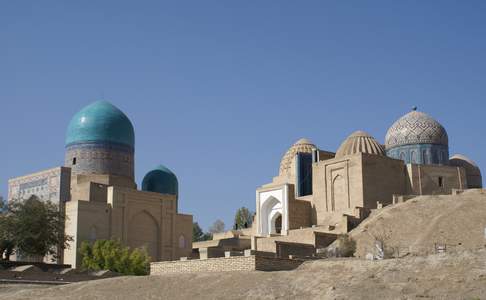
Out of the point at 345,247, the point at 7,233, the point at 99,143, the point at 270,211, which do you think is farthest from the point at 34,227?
the point at 270,211

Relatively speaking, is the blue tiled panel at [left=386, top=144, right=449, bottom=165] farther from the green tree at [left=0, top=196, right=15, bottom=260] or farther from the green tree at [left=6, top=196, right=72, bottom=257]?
the green tree at [left=0, top=196, right=15, bottom=260]

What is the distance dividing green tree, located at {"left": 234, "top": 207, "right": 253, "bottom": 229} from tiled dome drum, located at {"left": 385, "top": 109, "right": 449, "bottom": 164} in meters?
15.8

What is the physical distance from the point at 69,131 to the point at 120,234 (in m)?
7.70

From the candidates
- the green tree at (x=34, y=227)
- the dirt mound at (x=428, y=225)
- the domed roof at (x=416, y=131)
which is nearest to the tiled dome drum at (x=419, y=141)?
the domed roof at (x=416, y=131)

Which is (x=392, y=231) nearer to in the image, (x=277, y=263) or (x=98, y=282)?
(x=277, y=263)

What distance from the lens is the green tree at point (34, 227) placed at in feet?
94.3

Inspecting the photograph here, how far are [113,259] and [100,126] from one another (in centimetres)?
1134

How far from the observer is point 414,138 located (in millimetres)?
37500

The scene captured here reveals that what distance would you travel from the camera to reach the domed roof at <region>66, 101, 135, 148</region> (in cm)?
3875

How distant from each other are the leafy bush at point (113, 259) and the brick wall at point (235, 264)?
8986 millimetres

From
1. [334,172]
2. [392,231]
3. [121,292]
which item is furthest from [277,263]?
[334,172]

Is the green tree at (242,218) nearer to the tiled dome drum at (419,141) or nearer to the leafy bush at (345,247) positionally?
the tiled dome drum at (419,141)

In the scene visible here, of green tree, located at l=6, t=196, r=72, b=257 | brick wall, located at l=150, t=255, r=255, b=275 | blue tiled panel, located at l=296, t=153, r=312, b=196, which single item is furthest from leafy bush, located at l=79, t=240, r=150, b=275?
blue tiled panel, located at l=296, t=153, r=312, b=196

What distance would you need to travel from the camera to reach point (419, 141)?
37375 mm
